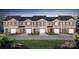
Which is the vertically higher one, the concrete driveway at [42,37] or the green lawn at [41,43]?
the concrete driveway at [42,37]

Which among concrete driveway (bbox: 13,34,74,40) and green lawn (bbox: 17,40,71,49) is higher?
concrete driveway (bbox: 13,34,74,40)

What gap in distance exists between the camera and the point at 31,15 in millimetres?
2609

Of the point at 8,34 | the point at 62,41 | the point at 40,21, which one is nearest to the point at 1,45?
the point at 8,34

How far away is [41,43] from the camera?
261cm

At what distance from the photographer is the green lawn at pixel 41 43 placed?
103 inches

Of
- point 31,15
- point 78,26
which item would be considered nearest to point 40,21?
point 31,15

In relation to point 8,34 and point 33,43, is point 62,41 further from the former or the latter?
point 8,34

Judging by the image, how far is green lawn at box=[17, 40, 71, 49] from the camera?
2.61 metres

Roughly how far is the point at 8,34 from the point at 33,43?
35 centimetres

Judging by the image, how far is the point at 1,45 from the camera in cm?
261
